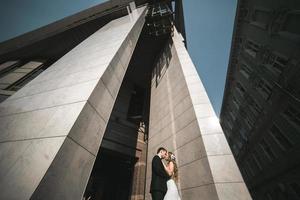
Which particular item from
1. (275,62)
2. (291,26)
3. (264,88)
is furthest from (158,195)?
(264,88)

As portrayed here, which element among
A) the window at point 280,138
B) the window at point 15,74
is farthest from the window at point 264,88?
the window at point 15,74

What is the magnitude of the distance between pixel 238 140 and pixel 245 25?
57.6 ft

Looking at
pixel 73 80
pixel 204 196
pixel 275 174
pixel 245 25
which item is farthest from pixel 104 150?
pixel 245 25

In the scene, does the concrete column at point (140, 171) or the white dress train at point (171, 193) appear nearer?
the white dress train at point (171, 193)

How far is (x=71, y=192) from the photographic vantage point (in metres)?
2.16

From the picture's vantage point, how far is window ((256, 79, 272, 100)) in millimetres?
15800

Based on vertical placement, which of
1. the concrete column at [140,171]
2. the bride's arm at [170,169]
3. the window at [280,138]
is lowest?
the bride's arm at [170,169]

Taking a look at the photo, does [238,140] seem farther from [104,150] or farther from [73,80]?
[73,80]

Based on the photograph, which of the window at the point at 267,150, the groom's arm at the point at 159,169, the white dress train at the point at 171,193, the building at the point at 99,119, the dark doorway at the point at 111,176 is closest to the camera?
the building at the point at 99,119

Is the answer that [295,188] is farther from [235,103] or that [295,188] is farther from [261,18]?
[261,18]

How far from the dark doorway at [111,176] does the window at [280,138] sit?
1446 centimetres

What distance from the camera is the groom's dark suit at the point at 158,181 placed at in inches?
98.7

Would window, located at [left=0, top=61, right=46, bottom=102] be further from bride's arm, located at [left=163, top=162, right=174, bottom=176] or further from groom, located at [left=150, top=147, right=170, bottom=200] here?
bride's arm, located at [left=163, top=162, right=174, bottom=176]

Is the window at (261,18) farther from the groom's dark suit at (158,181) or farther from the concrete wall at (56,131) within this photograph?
the groom's dark suit at (158,181)
